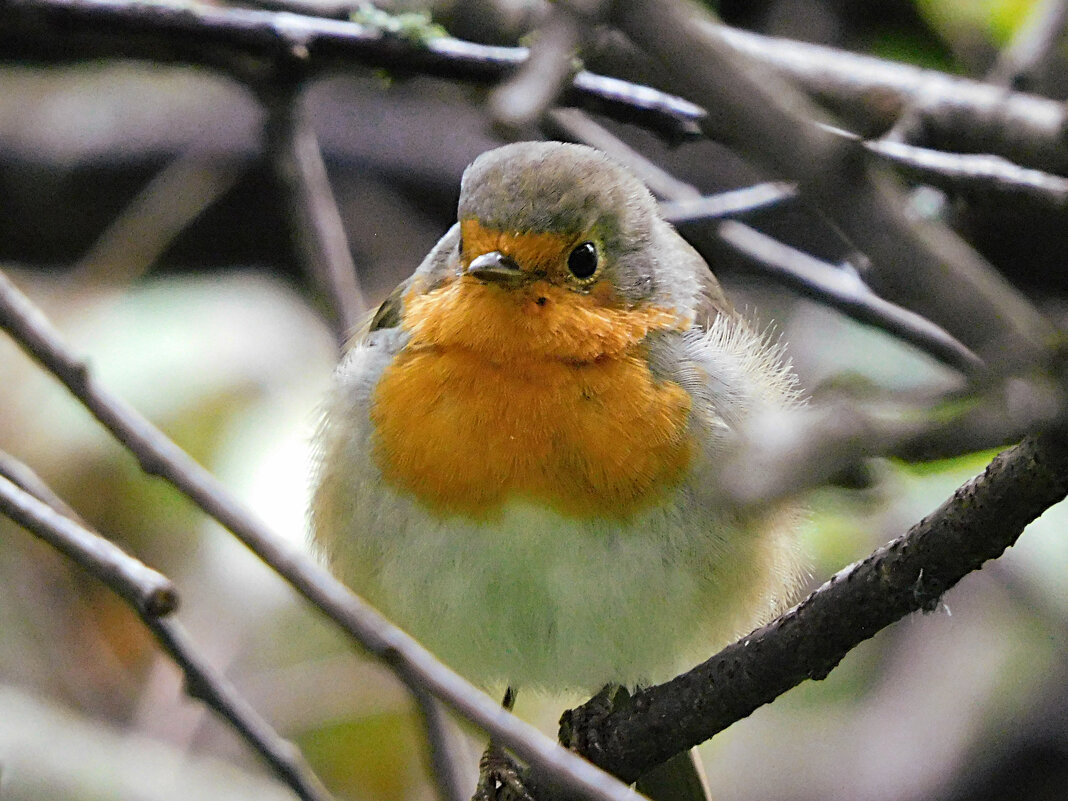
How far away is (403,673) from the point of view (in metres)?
1.34

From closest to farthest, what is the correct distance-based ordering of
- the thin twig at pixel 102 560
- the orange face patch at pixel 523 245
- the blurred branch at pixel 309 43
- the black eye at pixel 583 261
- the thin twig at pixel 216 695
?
1. the thin twig at pixel 102 560
2. the thin twig at pixel 216 695
3. the orange face patch at pixel 523 245
4. the black eye at pixel 583 261
5. the blurred branch at pixel 309 43

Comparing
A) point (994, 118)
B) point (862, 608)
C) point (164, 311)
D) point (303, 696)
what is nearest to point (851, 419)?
point (862, 608)

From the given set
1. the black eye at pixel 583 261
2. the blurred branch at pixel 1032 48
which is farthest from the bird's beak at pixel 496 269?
the blurred branch at pixel 1032 48

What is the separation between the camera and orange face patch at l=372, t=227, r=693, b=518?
2.73m

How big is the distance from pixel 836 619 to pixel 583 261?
1202mm

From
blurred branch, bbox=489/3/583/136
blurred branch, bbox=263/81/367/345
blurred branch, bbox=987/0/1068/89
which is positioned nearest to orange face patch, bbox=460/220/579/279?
blurred branch, bbox=263/81/367/345

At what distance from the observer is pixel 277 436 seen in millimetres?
3852

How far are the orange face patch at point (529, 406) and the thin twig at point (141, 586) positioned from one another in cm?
73

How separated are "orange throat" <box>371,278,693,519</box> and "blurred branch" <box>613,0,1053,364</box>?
6.42 feet

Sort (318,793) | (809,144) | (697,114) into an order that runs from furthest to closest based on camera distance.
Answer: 1. (697,114)
2. (318,793)
3. (809,144)

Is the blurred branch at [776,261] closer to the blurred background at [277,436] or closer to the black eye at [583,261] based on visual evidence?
the blurred background at [277,436]

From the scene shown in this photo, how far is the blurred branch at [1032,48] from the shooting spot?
3.07 m

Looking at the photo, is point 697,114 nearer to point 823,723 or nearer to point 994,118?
point 994,118

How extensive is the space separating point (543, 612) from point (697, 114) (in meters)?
1.26
